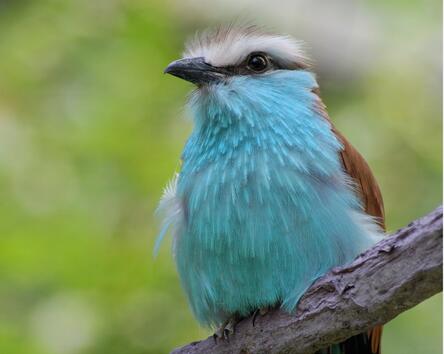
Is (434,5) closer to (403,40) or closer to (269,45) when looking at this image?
(403,40)

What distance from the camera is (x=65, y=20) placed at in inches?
264

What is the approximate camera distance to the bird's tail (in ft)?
14.4

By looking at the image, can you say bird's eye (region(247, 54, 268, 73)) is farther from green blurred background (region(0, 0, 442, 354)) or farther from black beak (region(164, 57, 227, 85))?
green blurred background (region(0, 0, 442, 354))

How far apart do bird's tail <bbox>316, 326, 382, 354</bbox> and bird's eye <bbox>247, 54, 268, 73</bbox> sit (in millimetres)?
1414

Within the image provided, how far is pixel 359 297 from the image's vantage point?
3650 mm

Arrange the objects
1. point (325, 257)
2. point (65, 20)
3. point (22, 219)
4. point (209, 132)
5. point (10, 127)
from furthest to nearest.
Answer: point (65, 20) → point (10, 127) → point (22, 219) → point (209, 132) → point (325, 257)

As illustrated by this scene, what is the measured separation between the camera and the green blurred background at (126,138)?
17.2 ft

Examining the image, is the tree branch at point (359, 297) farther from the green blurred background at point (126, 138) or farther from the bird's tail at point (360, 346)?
the green blurred background at point (126, 138)

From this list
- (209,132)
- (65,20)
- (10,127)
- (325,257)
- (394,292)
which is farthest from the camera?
(65,20)

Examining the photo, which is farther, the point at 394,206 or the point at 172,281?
the point at 394,206

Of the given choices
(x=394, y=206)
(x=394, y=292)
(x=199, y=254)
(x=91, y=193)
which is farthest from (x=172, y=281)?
(x=394, y=292)

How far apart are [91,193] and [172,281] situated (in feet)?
2.48

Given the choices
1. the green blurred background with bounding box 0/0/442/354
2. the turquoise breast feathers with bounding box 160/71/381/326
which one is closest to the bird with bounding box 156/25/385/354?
the turquoise breast feathers with bounding box 160/71/381/326

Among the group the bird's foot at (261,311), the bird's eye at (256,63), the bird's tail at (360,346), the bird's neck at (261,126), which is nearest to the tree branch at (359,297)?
the bird's foot at (261,311)
